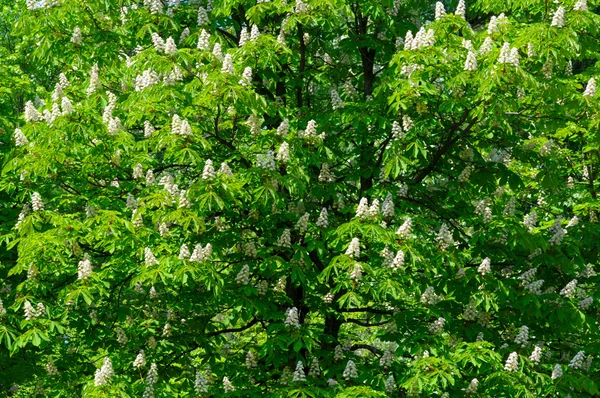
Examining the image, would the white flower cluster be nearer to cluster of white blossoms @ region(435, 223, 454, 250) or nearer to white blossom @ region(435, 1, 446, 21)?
white blossom @ region(435, 1, 446, 21)

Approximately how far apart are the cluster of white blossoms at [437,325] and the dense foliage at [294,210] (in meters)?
0.07

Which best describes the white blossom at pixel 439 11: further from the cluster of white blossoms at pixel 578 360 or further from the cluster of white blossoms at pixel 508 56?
the cluster of white blossoms at pixel 578 360

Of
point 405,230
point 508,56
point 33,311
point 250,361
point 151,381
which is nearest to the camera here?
point 508,56

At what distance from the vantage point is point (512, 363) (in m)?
8.91

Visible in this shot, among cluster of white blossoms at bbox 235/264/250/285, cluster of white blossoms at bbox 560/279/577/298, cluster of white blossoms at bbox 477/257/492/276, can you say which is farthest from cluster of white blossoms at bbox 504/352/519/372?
cluster of white blossoms at bbox 235/264/250/285

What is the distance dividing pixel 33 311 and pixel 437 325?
4.59m

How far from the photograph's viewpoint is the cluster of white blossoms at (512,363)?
8.90m

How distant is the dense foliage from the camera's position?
8766mm

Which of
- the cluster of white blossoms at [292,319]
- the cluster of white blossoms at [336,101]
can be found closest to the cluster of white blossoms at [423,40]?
the cluster of white blossoms at [336,101]

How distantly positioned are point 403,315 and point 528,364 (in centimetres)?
155

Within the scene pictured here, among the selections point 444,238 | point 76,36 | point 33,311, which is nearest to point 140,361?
point 33,311

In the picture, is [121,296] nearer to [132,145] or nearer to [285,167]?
[132,145]

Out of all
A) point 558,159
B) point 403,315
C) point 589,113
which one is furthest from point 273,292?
point 558,159

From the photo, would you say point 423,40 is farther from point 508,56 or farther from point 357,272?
point 357,272
